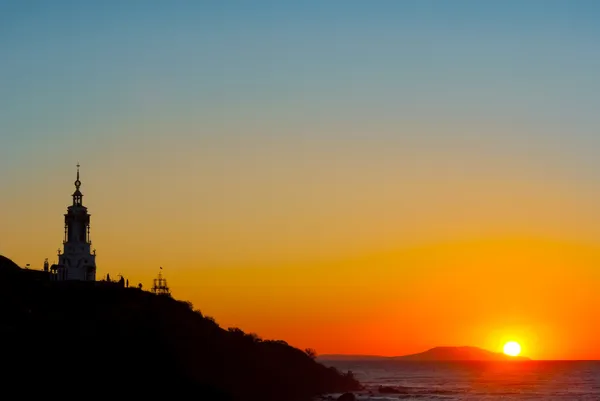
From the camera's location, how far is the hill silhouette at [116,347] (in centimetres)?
8169

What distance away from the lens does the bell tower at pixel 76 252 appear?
10975cm

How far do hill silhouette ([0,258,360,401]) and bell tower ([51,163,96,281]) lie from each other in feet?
13.3

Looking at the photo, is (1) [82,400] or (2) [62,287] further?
(2) [62,287]

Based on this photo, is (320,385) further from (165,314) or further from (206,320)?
(165,314)

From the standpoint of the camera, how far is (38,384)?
79000 mm

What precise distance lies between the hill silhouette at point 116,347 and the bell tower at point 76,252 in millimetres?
4067

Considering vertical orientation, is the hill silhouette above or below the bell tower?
below

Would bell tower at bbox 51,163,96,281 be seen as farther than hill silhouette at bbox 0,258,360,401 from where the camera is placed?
Yes

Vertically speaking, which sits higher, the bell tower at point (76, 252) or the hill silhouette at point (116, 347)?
the bell tower at point (76, 252)

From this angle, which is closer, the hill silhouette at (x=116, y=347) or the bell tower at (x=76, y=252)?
the hill silhouette at (x=116, y=347)

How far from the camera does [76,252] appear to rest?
360 ft

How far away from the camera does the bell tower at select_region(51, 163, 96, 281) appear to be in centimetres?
10975

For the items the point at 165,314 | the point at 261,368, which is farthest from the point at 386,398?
the point at 165,314

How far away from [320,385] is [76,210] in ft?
176
